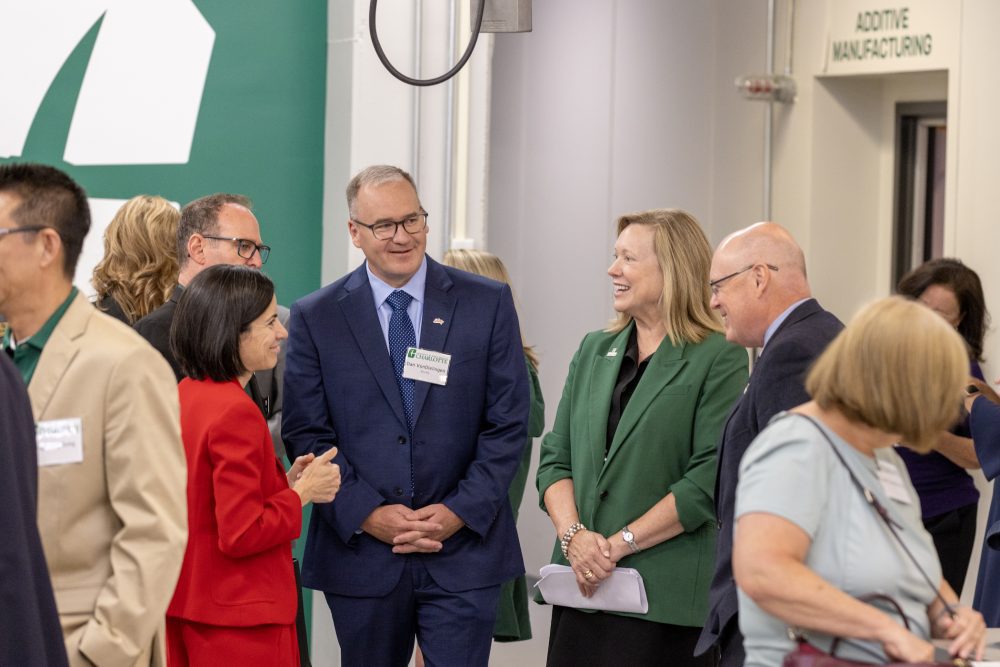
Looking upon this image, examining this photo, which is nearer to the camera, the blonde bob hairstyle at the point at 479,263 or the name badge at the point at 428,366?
the name badge at the point at 428,366

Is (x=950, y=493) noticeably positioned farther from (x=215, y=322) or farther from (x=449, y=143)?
(x=215, y=322)

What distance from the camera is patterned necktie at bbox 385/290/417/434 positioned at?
11.1 ft

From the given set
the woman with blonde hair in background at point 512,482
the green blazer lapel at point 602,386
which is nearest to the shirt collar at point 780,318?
the green blazer lapel at point 602,386

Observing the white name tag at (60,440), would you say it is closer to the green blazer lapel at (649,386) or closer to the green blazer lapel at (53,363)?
the green blazer lapel at (53,363)

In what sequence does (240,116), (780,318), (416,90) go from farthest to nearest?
(416,90)
(240,116)
(780,318)

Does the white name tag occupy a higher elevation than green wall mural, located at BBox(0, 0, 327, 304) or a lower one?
lower

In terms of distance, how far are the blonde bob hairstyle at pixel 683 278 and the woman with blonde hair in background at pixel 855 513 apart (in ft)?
4.78

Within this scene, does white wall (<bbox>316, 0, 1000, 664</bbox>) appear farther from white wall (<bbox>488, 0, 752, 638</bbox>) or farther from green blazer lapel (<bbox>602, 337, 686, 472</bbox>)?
green blazer lapel (<bbox>602, 337, 686, 472</bbox>)

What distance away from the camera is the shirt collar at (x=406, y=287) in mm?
3453

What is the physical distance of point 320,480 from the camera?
311 cm

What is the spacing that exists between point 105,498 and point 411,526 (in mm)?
1105

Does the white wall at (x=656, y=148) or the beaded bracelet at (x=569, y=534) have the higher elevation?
the white wall at (x=656, y=148)

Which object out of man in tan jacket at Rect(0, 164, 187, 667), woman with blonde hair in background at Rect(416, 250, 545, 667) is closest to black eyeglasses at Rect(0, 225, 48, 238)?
man in tan jacket at Rect(0, 164, 187, 667)

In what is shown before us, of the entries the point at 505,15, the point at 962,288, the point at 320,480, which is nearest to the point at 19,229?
the point at 320,480
